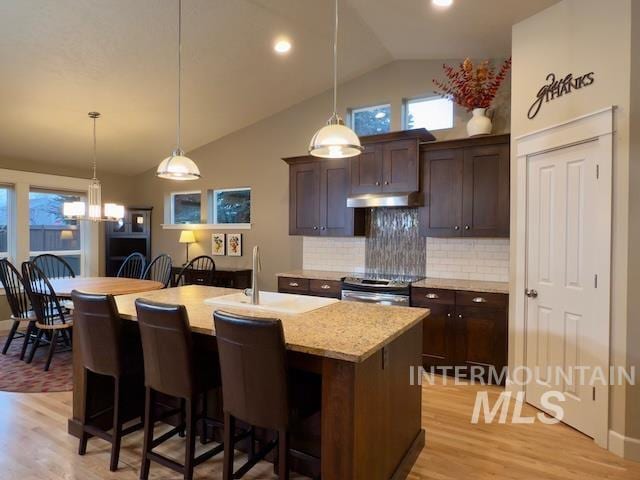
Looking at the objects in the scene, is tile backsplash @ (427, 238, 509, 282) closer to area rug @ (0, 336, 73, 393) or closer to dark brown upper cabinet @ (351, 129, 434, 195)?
dark brown upper cabinet @ (351, 129, 434, 195)

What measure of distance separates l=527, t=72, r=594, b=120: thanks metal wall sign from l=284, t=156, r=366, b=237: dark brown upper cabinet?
6.56 ft

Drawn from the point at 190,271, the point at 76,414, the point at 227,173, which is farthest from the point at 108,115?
the point at 76,414

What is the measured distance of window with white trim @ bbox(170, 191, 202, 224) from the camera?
6680mm

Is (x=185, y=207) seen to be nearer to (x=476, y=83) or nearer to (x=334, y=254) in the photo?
(x=334, y=254)

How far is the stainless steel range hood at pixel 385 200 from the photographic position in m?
4.26

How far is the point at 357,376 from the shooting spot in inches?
70.8

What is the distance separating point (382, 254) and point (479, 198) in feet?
4.40

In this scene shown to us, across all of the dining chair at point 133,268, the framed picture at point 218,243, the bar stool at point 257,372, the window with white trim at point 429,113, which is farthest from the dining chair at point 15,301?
the window with white trim at point 429,113

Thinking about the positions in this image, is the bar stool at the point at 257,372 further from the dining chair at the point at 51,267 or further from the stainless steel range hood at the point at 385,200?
the dining chair at the point at 51,267

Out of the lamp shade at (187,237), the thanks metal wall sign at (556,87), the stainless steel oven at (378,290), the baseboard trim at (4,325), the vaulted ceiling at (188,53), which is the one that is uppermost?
the vaulted ceiling at (188,53)

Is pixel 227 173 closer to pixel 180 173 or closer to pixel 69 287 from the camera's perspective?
pixel 69 287

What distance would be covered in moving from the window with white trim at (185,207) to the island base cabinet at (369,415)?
4.98 metres

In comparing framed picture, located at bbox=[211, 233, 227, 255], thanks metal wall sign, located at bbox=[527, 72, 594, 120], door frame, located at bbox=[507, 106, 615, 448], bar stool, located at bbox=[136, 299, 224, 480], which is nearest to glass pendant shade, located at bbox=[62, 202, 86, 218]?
framed picture, located at bbox=[211, 233, 227, 255]

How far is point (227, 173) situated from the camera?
626 centimetres
